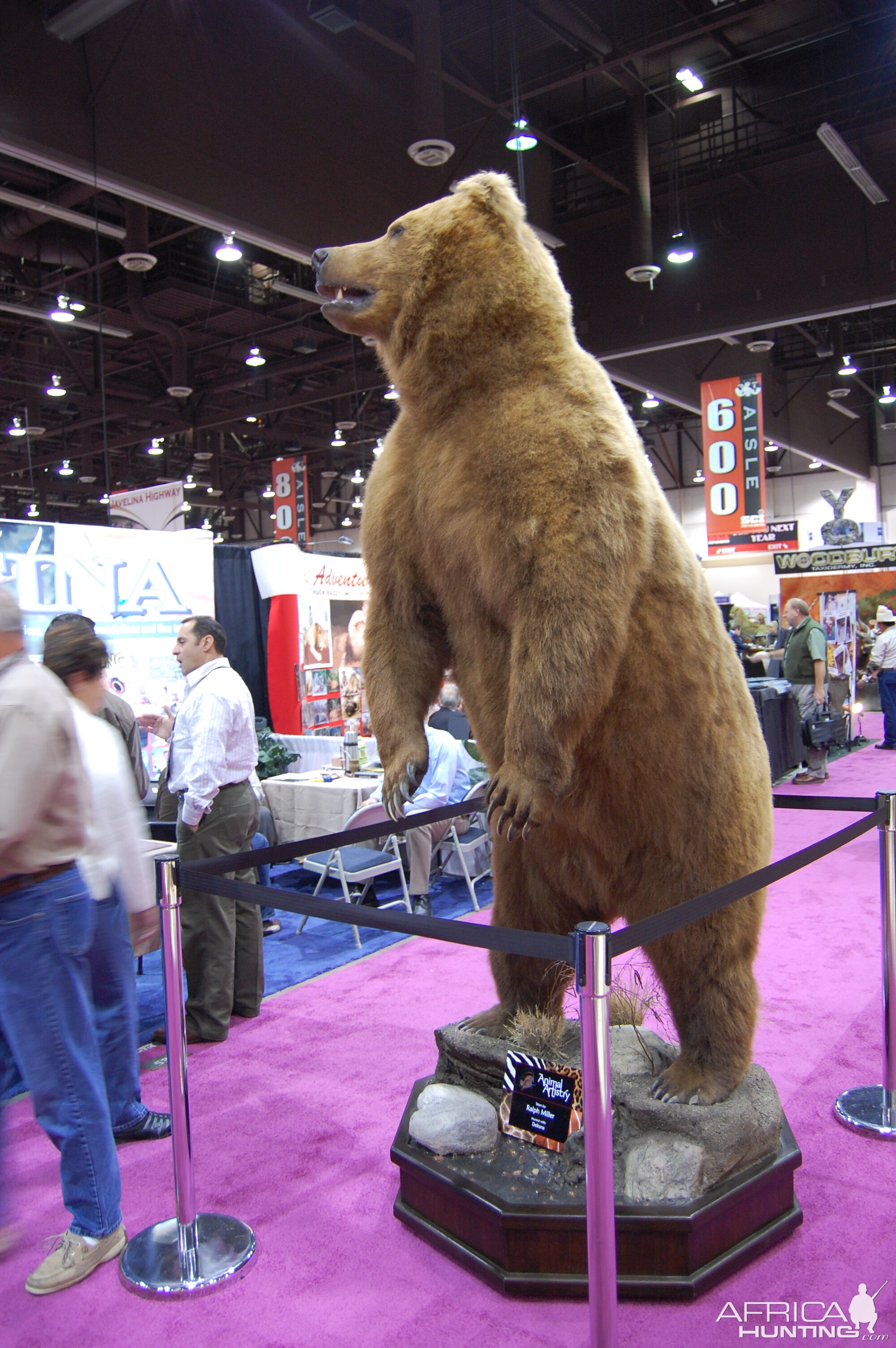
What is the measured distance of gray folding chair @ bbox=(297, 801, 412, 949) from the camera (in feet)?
18.3

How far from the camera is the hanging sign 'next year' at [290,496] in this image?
15117mm

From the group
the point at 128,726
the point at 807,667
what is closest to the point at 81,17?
the point at 128,726

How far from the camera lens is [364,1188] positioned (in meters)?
2.79

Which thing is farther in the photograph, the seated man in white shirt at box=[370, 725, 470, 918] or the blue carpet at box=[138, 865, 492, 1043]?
the seated man in white shirt at box=[370, 725, 470, 918]

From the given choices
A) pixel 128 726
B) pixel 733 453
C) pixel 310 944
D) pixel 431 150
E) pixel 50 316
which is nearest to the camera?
pixel 128 726

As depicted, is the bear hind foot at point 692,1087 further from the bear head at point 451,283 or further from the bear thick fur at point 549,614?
the bear head at point 451,283

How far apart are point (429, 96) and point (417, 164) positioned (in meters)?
1.57

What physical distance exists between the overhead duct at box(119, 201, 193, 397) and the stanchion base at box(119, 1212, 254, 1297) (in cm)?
853

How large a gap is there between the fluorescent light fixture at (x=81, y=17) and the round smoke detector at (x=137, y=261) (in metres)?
3.52

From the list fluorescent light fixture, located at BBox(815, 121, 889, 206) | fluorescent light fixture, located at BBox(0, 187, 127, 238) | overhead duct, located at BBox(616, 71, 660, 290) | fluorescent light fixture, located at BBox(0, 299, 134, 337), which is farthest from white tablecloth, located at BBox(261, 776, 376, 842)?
fluorescent light fixture, located at BBox(0, 299, 134, 337)

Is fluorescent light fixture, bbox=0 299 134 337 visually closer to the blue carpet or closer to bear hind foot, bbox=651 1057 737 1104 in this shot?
the blue carpet

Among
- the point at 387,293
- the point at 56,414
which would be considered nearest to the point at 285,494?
the point at 56,414

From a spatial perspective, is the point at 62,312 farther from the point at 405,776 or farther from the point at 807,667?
the point at 405,776

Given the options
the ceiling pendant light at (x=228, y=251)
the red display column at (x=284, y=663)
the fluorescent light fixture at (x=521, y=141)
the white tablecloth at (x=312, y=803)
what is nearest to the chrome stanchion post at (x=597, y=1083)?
the white tablecloth at (x=312, y=803)
